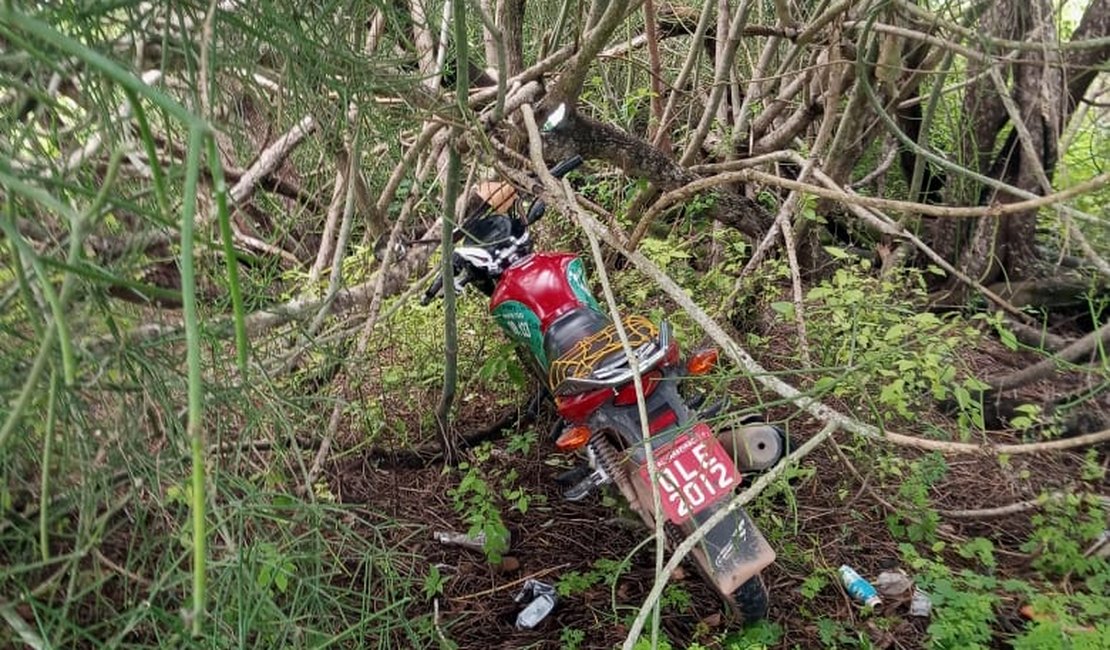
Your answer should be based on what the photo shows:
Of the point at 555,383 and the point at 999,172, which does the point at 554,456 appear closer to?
the point at 555,383

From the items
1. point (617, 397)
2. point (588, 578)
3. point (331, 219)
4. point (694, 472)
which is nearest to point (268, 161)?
point (331, 219)

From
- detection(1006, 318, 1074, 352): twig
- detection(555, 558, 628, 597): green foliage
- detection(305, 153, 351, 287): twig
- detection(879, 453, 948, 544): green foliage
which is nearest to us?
detection(305, 153, 351, 287): twig

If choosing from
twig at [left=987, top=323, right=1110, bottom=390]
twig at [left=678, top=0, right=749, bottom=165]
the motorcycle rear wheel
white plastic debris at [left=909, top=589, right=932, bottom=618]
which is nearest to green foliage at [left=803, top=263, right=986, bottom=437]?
twig at [left=987, top=323, right=1110, bottom=390]

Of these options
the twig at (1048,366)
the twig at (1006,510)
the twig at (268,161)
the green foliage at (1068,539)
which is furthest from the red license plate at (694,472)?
the twig at (1048,366)

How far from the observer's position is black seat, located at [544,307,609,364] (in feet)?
7.41

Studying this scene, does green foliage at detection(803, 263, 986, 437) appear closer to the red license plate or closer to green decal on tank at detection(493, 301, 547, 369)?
the red license plate

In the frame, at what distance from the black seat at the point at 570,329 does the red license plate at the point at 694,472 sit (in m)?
0.39

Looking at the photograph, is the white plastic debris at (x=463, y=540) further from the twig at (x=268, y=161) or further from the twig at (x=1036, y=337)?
the twig at (x=1036, y=337)

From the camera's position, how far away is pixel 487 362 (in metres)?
2.85

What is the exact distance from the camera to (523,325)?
244cm

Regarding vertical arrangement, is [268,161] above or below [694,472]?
above

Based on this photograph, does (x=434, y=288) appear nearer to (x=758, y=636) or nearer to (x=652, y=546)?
(x=652, y=546)

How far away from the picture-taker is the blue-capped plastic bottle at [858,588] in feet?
7.88

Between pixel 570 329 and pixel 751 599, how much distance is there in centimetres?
94
